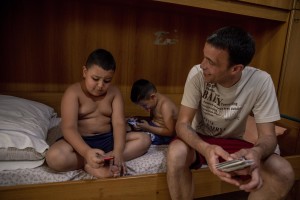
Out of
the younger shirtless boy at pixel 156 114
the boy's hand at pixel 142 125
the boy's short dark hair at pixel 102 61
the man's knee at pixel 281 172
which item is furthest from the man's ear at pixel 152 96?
the man's knee at pixel 281 172

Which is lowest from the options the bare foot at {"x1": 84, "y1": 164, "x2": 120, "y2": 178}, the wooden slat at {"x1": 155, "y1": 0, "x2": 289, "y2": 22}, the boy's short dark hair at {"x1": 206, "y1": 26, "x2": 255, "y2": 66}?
the bare foot at {"x1": 84, "y1": 164, "x2": 120, "y2": 178}

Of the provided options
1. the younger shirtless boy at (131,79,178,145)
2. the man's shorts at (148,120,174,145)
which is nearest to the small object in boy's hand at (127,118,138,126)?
the younger shirtless boy at (131,79,178,145)

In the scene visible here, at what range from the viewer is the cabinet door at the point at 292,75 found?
1.62m

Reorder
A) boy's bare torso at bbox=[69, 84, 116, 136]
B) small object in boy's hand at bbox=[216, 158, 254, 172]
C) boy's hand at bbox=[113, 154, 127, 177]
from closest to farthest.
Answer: small object in boy's hand at bbox=[216, 158, 254, 172] < boy's hand at bbox=[113, 154, 127, 177] < boy's bare torso at bbox=[69, 84, 116, 136]

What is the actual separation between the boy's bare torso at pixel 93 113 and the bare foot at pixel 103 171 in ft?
0.68

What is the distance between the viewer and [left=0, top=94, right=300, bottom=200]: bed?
901 millimetres

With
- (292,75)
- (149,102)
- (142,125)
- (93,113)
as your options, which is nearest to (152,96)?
(149,102)

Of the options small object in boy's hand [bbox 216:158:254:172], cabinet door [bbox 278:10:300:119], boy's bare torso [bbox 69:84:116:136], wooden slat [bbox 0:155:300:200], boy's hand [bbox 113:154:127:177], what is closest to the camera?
small object in boy's hand [bbox 216:158:254:172]

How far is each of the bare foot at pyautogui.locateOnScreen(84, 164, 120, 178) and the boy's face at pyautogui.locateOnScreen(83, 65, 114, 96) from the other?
314 millimetres

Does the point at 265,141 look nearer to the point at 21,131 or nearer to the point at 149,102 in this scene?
the point at 149,102

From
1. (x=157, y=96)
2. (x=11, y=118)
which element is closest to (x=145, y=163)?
(x=157, y=96)

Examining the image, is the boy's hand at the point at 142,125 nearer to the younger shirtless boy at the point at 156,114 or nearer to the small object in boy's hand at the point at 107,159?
the younger shirtless boy at the point at 156,114

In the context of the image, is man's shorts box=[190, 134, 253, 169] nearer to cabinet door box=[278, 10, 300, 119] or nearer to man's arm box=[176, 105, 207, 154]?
man's arm box=[176, 105, 207, 154]

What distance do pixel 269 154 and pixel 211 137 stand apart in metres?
0.24
